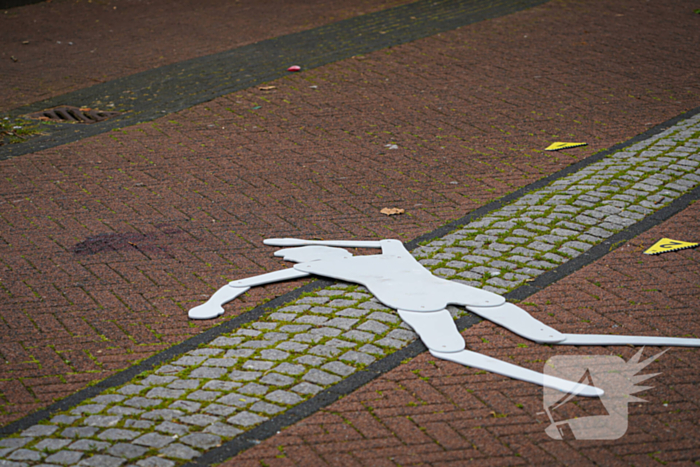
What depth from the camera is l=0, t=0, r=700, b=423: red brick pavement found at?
15.1 feet

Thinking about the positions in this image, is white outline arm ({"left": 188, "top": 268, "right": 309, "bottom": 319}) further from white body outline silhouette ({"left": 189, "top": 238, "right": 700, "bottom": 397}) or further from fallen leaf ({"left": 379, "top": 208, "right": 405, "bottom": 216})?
fallen leaf ({"left": 379, "top": 208, "right": 405, "bottom": 216})

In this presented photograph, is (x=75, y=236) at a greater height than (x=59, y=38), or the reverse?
(x=59, y=38)

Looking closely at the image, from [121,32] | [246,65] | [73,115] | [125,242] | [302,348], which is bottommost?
[302,348]

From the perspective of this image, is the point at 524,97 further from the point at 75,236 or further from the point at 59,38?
the point at 59,38

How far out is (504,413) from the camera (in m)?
3.61

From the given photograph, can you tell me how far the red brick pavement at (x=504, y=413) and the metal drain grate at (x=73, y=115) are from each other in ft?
20.3

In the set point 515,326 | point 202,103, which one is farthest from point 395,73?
point 515,326

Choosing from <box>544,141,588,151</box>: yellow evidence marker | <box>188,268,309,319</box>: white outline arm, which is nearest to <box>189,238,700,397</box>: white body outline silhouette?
<box>188,268,309,319</box>: white outline arm

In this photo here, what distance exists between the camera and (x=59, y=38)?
1282cm

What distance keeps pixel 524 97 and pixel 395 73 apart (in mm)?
2029

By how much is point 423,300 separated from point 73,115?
6.12 m

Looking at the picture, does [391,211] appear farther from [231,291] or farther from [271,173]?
[231,291]

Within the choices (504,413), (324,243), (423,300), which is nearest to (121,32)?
(324,243)

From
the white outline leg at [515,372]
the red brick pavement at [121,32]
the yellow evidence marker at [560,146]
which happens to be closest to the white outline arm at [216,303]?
the white outline leg at [515,372]
